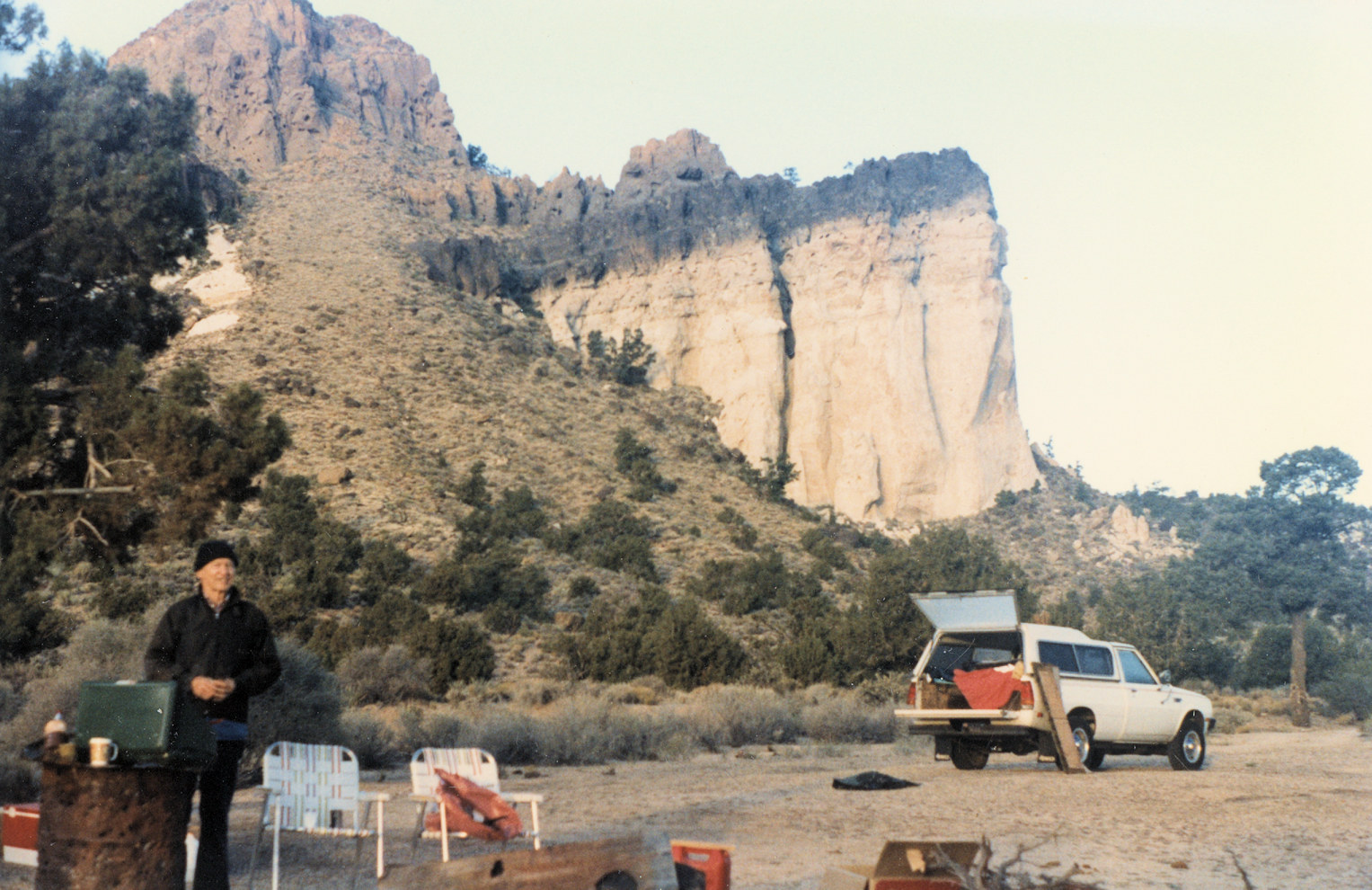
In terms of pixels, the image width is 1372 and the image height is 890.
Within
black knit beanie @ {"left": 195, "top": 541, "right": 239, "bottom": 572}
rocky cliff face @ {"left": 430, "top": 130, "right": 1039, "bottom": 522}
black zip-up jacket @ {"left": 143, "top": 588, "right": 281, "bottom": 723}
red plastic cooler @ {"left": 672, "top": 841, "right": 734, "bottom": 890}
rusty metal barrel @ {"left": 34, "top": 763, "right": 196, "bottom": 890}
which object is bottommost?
red plastic cooler @ {"left": 672, "top": 841, "right": 734, "bottom": 890}

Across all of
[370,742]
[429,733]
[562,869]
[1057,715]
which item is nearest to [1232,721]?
[1057,715]

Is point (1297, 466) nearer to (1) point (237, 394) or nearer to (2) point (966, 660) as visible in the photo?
(2) point (966, 660)

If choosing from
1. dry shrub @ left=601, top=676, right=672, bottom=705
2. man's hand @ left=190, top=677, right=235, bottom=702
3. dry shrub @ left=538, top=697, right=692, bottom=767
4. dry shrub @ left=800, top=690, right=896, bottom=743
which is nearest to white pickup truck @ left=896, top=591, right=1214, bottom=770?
dry shrub @ left=538, top=697, right=692, bottom=767

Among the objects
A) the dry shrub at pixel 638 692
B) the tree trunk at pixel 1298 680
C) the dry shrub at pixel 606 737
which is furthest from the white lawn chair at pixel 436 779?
the tree trunk at pixel 1298 680

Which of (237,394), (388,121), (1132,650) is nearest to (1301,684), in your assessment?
(1132,650)

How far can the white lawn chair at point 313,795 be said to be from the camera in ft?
19.9

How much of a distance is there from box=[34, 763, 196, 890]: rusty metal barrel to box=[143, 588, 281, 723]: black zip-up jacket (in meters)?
0.90

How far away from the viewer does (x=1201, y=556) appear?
1275 inches

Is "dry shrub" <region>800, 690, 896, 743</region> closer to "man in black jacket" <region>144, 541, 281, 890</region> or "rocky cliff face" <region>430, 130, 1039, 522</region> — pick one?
"man in black jacket" <region>144, 541, 281, 890</region>

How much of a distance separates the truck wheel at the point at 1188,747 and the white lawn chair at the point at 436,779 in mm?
10675

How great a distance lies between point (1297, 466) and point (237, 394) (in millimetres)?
28429

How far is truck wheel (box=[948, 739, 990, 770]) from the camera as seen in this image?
14.4 meters

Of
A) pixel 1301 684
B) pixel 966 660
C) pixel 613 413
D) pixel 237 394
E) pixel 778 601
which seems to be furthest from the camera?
pixel 613 413

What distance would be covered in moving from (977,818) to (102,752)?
7.31 metres
